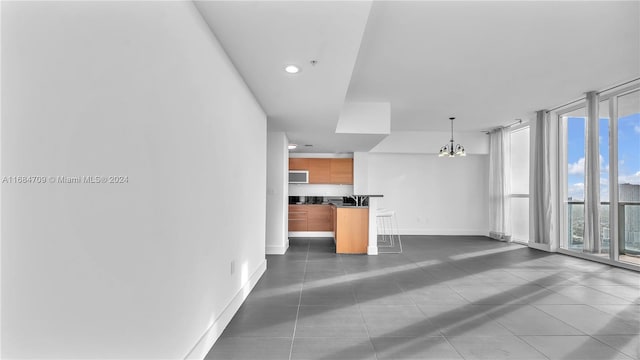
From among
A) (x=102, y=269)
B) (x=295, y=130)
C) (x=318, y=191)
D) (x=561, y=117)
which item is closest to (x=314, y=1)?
(x=102, y=269)

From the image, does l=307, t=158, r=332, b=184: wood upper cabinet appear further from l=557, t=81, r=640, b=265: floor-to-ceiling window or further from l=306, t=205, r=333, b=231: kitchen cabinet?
l=557, t=81, r=640, b=265: floor-to-ceiling window

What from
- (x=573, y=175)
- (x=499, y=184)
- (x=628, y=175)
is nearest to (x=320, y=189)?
(x=499, y=184)

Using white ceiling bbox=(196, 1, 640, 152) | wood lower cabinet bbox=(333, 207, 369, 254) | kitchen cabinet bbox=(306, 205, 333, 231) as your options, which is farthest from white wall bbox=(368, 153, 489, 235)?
white ceiling bbox=(196, 1, 640, 152)

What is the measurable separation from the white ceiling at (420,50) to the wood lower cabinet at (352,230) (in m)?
1.78

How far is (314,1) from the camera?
2.19 m

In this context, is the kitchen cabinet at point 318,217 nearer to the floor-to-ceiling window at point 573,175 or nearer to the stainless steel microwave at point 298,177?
the stainless steel microwave at point 298,177

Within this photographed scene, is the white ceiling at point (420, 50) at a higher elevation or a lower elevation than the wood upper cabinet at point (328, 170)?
higher

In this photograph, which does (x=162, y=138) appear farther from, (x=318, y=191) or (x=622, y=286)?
(x=318, y=191)

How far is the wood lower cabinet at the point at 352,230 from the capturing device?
6848 mm

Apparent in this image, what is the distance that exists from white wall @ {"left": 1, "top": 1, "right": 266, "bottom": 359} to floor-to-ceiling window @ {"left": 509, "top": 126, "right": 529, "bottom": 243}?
863 cm

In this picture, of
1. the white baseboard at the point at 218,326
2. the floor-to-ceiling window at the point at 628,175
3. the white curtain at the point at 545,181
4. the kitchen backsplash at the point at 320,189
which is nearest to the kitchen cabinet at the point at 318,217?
the kitchen backsplash at the point at 320,189

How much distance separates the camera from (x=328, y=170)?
970 centimetres

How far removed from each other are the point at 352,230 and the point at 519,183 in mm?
4987

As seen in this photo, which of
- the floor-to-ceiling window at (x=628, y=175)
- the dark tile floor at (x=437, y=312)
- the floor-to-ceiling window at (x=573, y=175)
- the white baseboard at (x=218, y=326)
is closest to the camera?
the white baseboard at (x=218, y=326)
